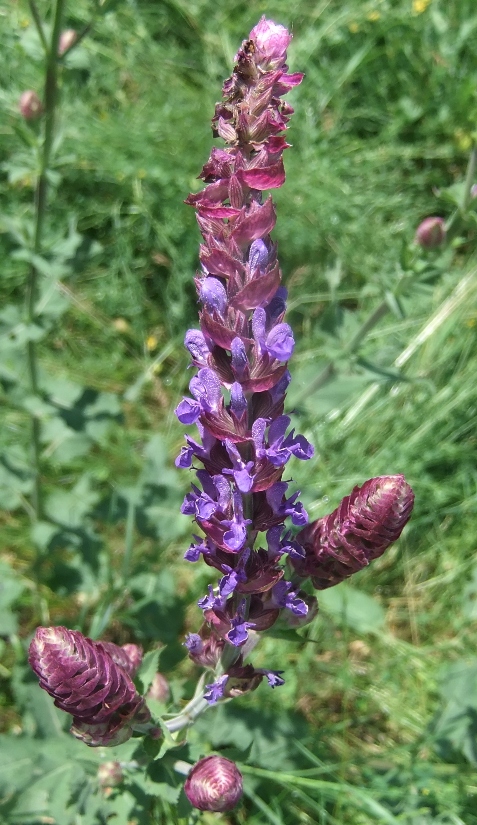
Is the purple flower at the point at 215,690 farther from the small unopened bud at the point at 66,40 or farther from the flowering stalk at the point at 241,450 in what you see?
the small unopened bud at the point at 66,40

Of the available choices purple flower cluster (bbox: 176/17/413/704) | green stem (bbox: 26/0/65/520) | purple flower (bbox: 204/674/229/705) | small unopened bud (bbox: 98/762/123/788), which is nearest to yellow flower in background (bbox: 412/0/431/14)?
green stem (bbox: 26/0/65/520)

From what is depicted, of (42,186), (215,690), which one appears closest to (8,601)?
(42,186)

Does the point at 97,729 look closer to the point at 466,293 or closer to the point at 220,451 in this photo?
the point at 220,451

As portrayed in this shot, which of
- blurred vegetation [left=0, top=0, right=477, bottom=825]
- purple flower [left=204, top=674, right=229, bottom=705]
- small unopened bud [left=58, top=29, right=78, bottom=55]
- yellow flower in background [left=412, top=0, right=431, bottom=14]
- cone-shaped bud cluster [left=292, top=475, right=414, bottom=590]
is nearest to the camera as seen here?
cone-shaped bud cluster [left=292, top=475, right=414, bottom=590]

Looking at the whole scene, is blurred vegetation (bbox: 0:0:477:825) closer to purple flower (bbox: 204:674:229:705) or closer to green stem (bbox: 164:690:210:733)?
green stem (bbox: 164:690:210:733)

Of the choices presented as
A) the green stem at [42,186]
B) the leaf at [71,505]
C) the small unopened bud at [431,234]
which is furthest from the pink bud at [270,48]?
the leaf at [71,505]

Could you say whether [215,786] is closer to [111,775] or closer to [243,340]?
[111,775]

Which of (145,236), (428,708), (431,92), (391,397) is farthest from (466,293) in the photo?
(428,708)
